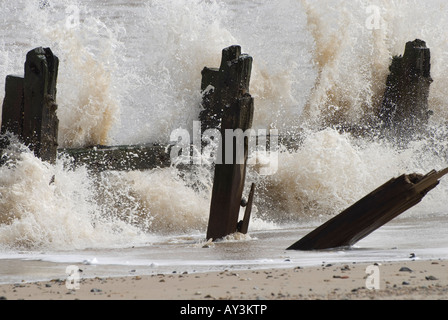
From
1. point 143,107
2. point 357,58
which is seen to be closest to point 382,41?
point 357,58

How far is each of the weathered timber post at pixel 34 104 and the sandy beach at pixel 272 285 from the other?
3.06 m

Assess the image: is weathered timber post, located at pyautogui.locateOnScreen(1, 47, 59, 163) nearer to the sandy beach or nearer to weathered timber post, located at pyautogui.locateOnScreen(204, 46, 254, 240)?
weathered timber post, located at pyautogui.locateOnScreen(204, 46, 254, 240)

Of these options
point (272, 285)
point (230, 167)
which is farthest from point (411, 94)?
point (272, 285)

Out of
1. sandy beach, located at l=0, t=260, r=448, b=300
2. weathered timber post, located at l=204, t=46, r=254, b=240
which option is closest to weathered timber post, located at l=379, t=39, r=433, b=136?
weathered timber post, located at l=204, t=46, r=254, b=240

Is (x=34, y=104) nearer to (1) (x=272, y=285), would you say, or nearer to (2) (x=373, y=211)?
(2) (x=373, y=211)

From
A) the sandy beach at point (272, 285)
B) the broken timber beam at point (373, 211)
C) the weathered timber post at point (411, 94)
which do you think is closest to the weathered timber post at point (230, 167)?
the broken timber beam at point (373, 211)

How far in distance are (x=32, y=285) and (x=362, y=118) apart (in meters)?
8.56

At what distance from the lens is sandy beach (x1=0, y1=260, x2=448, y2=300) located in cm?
464

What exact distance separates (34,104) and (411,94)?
6474 mm

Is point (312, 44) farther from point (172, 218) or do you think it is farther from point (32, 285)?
point (32, 285)

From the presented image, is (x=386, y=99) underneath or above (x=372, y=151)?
above

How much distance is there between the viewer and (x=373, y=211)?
21.4 feet

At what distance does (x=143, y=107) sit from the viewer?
43.8 feet

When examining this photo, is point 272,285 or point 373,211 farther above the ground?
point 373,211
